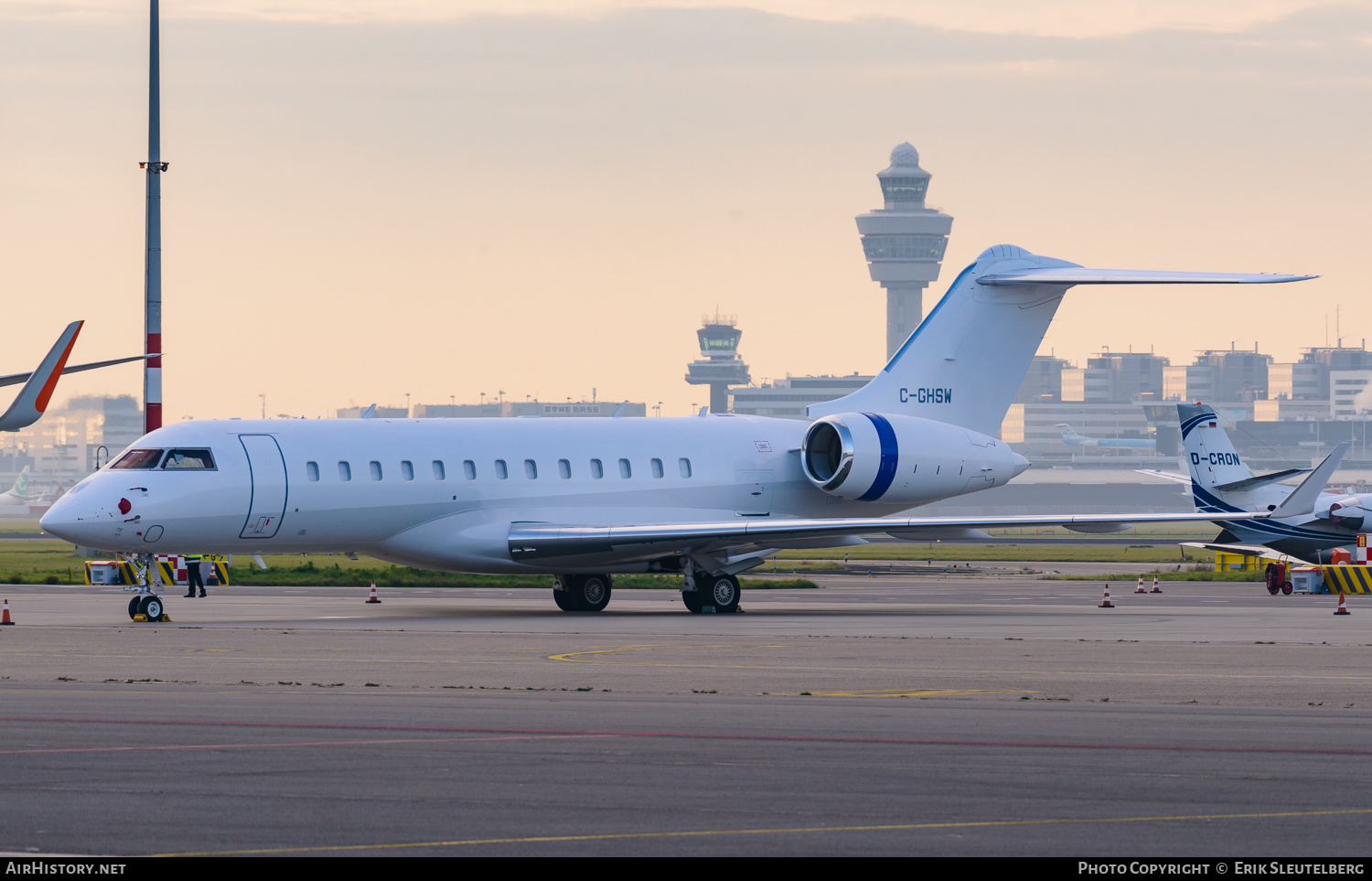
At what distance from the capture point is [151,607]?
95.6 feet

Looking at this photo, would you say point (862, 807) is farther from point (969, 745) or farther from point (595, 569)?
point (595, 569)

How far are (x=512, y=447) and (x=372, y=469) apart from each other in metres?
3.08

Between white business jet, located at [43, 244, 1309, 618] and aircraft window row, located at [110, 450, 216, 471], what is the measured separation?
0.03 m

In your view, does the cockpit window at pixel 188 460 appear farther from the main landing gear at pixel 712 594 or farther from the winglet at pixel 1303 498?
the winglet at pixel 1303 498

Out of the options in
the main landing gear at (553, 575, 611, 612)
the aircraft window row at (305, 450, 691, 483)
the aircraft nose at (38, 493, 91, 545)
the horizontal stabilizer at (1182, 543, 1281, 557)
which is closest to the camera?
the aircraft nose at (38, 493, 91, 545)

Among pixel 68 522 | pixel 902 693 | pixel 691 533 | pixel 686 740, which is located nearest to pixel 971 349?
pixel 691 533

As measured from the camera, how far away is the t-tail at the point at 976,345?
37250 mm

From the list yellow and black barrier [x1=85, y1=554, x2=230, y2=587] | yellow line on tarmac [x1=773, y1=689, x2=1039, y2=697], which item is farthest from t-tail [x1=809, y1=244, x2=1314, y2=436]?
yellow line on tarmac [x1=773, y1=689, x2=1039, y2=697]

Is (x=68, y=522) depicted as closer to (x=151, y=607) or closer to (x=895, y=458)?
(x=151, y=607)

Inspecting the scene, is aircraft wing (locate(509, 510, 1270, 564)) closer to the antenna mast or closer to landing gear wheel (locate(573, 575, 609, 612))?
landing gear wheel (locate(573, 575, 609, 612))

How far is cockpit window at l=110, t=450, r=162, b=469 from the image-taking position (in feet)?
97.4

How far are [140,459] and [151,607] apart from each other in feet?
8.39

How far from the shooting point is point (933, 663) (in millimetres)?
20828

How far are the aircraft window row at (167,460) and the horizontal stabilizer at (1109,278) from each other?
55.1ft
